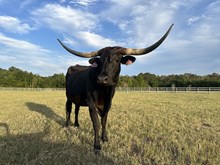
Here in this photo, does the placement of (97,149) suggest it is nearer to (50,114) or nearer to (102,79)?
(102,79)

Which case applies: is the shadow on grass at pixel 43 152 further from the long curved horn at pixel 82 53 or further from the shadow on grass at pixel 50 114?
the shadow on grass at pixel 50 114

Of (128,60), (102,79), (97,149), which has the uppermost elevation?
(128,60)

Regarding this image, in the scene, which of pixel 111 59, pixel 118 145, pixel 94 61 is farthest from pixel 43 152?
pixel 111 59

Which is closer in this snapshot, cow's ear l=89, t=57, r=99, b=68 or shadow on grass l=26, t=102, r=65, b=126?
cow's ear l=89, t=57, r=99, b=68

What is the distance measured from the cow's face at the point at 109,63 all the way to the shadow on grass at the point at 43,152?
1501 mm

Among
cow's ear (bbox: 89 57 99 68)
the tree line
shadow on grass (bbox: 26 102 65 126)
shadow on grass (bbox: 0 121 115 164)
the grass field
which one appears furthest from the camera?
the tree line

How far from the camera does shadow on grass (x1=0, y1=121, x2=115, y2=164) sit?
16.0 feet

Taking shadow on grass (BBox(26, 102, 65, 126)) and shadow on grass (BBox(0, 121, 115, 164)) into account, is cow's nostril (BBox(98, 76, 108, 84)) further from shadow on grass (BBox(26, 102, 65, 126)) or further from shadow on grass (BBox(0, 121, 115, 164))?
shadow on grass (BBox(26, 102, 65, 126))

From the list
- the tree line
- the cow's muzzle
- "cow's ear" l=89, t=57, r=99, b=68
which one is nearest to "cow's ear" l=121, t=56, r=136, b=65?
"cow's ear" l=89, t=57, r=99, b=68

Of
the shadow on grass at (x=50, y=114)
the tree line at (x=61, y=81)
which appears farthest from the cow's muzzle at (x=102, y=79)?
the tree line at (x=61, y=81)

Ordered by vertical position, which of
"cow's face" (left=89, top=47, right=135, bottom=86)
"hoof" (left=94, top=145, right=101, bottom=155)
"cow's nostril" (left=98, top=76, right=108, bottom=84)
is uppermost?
"cow's face" (left=89, top=47, right=135, bottom=86)

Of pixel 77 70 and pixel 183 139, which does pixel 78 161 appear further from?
pixel 77 70

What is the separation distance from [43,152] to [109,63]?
2.23 m

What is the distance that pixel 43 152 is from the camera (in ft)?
17.4
